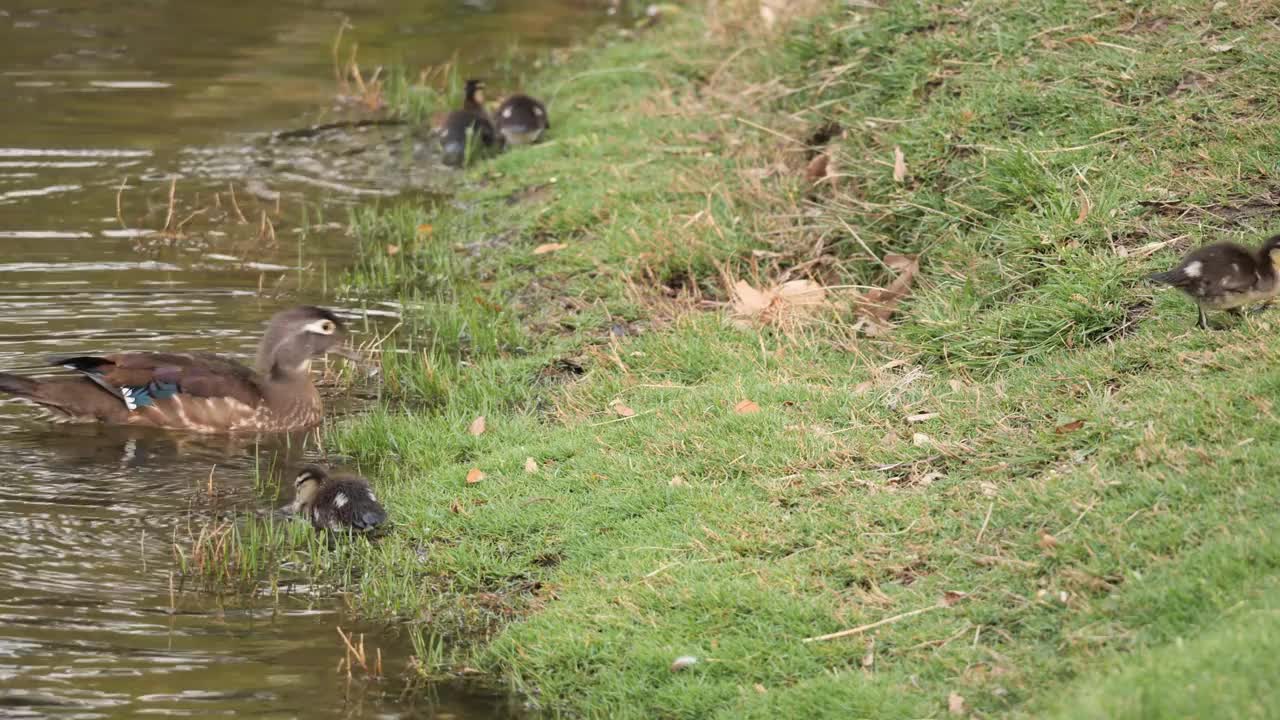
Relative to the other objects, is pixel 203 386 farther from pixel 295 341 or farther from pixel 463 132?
pixel 463 132

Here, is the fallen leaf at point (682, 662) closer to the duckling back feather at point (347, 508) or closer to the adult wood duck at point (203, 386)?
the duckling back feather at point (347, 508)

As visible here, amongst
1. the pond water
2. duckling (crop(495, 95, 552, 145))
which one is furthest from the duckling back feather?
duckling (crop(495, 95, 552, 145))

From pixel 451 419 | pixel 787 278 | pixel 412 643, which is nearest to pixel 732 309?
pixel 787 278

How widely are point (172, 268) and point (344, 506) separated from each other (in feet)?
13.9

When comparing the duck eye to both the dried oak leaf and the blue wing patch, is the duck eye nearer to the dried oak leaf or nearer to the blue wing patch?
the blue wing patch

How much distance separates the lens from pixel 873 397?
6980 mm

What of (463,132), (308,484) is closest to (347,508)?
(308,484)

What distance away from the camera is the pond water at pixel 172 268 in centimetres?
564

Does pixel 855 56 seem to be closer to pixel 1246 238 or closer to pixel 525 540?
pixel 1246 238

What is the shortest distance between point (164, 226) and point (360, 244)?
1466mm

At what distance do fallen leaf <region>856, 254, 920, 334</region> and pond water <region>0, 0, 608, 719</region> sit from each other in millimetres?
3115

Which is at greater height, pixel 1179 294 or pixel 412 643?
pixel 1179 294

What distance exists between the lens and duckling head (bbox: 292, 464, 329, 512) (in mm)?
7012

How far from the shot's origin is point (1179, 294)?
22.8 feet
